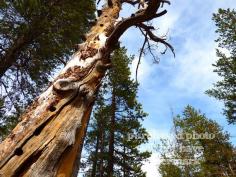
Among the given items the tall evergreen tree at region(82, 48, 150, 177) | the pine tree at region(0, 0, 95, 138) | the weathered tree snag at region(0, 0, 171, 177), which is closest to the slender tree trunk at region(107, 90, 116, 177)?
the tall evergreen tree at region(82, 48, 150, 177)

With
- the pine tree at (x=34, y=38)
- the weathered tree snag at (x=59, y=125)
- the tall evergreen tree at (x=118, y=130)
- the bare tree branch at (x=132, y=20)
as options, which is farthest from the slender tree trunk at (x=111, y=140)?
the weathered tree snag at (x=59, y=125)

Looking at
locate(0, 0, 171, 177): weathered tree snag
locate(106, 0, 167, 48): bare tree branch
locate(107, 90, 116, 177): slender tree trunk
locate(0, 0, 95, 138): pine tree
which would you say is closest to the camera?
locate(0, 0, 171, 177): weathered tree snag

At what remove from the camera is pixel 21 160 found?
2180mm

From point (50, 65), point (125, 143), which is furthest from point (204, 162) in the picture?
point (50, 65)

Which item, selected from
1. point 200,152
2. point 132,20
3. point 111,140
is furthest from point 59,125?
point 200,152

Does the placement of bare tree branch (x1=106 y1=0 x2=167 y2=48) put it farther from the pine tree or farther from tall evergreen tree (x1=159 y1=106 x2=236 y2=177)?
tall evergreen tree (x1=159 y1=106 x2=236 y2=177)

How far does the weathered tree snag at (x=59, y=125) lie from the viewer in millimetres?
2201

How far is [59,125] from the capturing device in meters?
2.54

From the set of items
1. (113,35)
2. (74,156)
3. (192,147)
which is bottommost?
(74,156)

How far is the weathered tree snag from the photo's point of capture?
2201mm

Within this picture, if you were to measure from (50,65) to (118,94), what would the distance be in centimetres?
1214

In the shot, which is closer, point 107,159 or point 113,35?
point 113,35

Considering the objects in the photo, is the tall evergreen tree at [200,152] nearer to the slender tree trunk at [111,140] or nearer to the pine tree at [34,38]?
the slender tree trunk at [111,140]

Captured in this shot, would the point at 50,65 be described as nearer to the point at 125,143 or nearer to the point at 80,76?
the point at 80,76
